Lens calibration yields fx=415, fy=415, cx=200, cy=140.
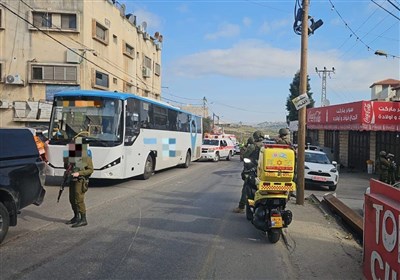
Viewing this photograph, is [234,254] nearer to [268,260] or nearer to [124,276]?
[268,260]

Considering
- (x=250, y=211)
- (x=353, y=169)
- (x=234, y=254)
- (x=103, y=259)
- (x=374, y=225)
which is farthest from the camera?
(x=353, y=169)

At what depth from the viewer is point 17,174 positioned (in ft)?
22.1

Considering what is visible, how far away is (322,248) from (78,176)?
445cm

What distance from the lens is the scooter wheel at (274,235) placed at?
6.93m

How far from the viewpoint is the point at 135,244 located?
259 inches

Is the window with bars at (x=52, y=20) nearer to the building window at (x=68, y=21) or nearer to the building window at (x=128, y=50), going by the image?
the building window at (x=68, y=21)

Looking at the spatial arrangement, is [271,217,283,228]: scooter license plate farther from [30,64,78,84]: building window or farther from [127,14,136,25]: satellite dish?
[127,14,136,25]: satellite dish

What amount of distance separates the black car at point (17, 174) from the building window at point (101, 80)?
23.3 m

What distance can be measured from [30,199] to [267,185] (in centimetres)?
407

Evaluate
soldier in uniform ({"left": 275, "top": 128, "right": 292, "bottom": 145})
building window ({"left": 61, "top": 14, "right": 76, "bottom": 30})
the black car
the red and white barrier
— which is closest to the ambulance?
building window ({"left": 61, "top": 14, "right": 76, "bottom": 30})

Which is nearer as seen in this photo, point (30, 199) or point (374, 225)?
point (374, 225)

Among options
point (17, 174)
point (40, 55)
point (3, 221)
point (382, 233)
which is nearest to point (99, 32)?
point (40, 55)

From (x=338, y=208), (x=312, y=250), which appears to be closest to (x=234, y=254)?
(x=312, y=250)

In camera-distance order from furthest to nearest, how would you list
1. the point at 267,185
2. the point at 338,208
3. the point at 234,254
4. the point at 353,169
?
the point at 353,169 → the point at 338,208 → the point at 267,185 → the point at 234,254
